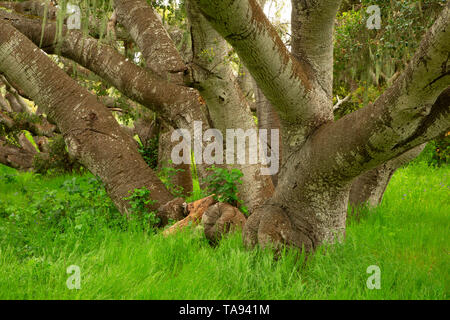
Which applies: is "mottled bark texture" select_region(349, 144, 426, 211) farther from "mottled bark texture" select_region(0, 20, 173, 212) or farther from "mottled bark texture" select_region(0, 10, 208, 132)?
"mottled bark texture" select_region(0, 20, 173, 212)

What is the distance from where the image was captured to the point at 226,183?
4.78 m

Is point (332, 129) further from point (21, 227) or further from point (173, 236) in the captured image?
point (21, 227)

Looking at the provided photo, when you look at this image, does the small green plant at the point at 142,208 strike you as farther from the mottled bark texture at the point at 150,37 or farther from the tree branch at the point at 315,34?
the tree branch at the point at 315,34

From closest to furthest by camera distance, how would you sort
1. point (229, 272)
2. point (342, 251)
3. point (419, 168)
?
point (229, 272) < point (342, 251) < point (419, 168)

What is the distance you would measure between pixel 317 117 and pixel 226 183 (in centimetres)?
156

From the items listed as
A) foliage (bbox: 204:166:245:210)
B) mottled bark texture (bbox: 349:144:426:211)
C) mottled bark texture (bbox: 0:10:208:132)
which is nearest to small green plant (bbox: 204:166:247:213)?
foliage (bbox: 204:166:245:210)

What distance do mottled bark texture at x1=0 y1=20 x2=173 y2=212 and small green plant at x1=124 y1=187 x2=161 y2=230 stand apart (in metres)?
0.13

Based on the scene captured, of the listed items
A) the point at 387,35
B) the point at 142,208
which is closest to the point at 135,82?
the point at 142,208

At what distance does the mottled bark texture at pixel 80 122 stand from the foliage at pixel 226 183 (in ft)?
2.27

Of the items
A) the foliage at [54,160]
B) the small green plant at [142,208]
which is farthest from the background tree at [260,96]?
the foliage at [54,160]

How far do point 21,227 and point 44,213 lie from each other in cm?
53
